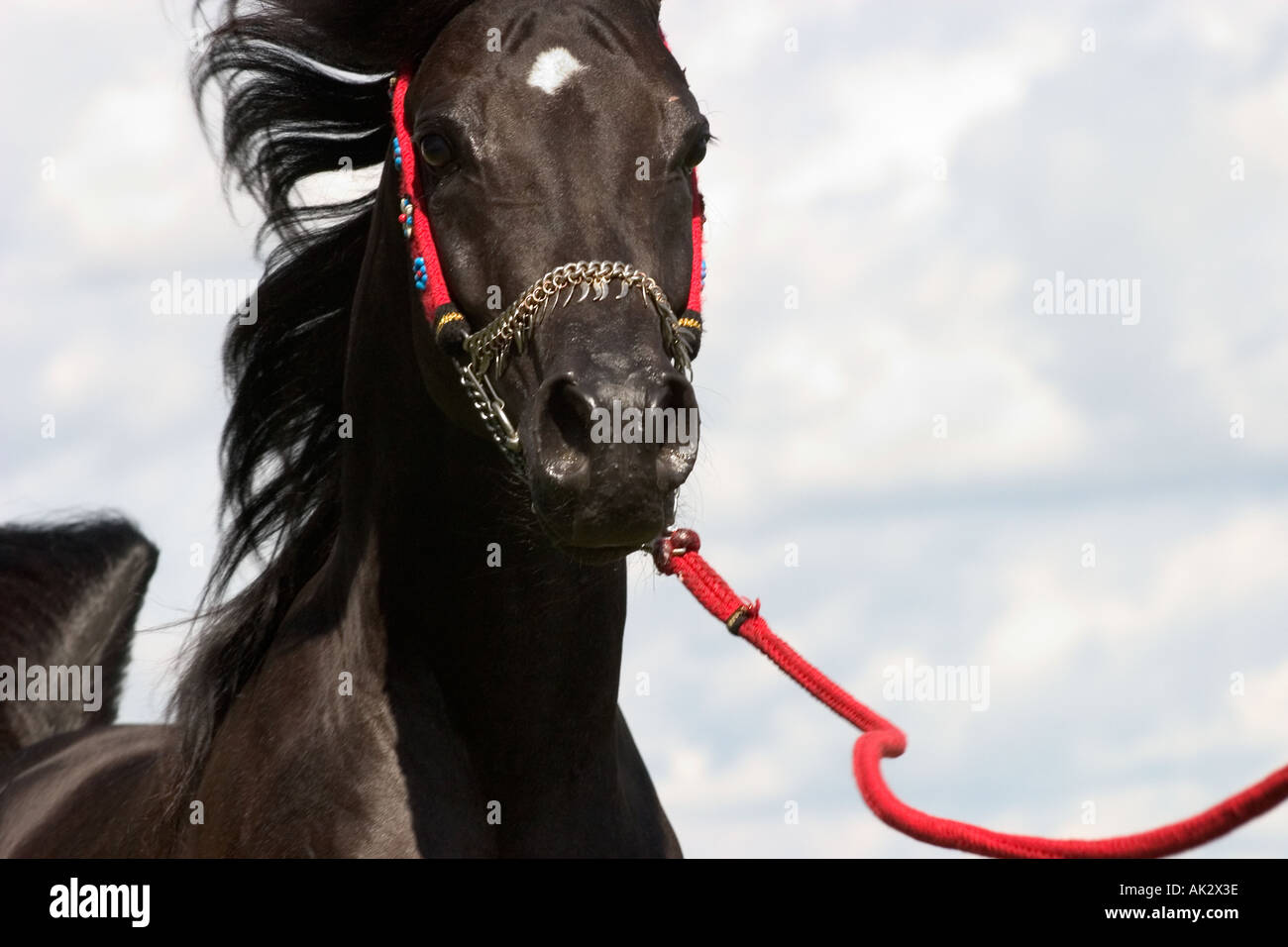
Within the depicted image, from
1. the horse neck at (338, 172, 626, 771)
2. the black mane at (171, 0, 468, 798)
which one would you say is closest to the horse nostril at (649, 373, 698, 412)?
the horse neck at (338, 172, 626, 771)

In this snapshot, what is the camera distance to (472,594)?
4.68 meters

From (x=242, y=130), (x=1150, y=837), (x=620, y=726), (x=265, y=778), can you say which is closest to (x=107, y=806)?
(x=265, y=778)

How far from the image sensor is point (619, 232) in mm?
4336

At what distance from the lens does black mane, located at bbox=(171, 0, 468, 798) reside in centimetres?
543

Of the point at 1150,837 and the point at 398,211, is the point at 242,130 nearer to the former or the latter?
the point at 398,211

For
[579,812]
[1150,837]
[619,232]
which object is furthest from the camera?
[579,812]

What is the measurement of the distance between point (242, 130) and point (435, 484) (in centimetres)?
167

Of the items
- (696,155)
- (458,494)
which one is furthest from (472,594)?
(696,155)

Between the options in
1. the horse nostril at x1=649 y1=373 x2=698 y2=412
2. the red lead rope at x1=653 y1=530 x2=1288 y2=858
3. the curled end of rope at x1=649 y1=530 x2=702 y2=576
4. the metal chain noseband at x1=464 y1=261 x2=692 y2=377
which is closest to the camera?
the red lead rope at x1=653 y1=530 x2=1288 y2=858

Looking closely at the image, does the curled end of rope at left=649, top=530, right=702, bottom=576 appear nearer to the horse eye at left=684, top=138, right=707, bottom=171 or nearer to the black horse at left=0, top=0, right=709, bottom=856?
the black horse at left=0, top=0, right=709, bottom=856

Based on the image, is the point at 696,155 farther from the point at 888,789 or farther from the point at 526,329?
the point at 888,789

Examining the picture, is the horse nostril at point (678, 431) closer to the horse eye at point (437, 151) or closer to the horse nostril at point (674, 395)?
the horse nostril at point (674, 395)

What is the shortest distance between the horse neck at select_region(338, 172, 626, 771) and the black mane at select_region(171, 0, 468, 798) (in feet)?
2.17
